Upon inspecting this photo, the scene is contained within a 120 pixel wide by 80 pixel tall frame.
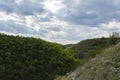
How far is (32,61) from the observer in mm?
24625

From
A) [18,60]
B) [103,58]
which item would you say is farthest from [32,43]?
[103,58]

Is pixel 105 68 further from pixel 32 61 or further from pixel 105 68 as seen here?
pixel 32 61

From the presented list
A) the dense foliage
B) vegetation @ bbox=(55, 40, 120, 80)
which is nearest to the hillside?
vegetation @ bbox=(55, 40, 120, 80)

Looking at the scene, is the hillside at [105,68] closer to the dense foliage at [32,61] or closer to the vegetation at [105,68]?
the vegetation at [105,68]

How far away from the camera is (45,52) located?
84.5 ft

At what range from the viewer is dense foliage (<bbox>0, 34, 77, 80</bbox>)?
24031mm

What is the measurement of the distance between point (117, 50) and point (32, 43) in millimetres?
13902

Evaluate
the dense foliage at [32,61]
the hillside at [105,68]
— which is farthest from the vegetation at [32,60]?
the hillside at [105,68]

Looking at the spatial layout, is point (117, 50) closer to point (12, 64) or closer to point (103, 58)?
point (103, 58)

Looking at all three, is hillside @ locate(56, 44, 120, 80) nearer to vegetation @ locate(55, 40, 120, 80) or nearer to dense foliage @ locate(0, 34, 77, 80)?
vegetation @ locate(55, 40, 120, 80)

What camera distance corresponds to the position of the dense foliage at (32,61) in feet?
78.8

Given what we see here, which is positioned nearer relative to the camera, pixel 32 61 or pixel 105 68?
pixel 105 68

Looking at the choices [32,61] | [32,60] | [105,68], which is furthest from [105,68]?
[32,60]

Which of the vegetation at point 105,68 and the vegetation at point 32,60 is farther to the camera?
the vegetation at point 32,60
